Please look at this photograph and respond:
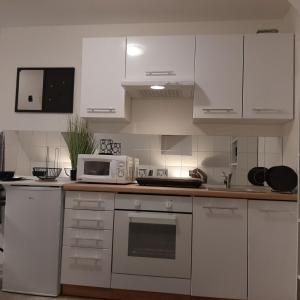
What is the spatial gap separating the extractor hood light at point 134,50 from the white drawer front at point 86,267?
1703mm

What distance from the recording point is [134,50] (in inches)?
108

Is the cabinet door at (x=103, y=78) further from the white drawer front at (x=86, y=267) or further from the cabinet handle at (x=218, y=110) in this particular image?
the white drawer front at (x=86, y=267)

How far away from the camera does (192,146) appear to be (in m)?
2.93

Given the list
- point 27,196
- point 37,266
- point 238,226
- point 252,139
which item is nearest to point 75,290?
point 37,266

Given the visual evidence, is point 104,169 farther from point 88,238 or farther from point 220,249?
point 220,249

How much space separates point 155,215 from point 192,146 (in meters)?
0.90

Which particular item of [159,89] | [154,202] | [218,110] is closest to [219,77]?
[218,110]

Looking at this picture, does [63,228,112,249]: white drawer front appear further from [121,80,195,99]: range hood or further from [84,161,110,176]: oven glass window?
[121,80,195,99]: range hood

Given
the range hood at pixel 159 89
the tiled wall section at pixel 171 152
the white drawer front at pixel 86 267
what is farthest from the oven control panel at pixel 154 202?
the range hood at pixel 159 89

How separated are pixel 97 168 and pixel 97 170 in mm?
18

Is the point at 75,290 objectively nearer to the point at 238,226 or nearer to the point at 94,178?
the point at 94,178

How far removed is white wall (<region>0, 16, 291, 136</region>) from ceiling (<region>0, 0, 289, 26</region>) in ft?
0.27

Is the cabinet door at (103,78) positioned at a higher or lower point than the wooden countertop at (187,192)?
higher

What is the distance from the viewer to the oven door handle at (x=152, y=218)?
2.25 m
